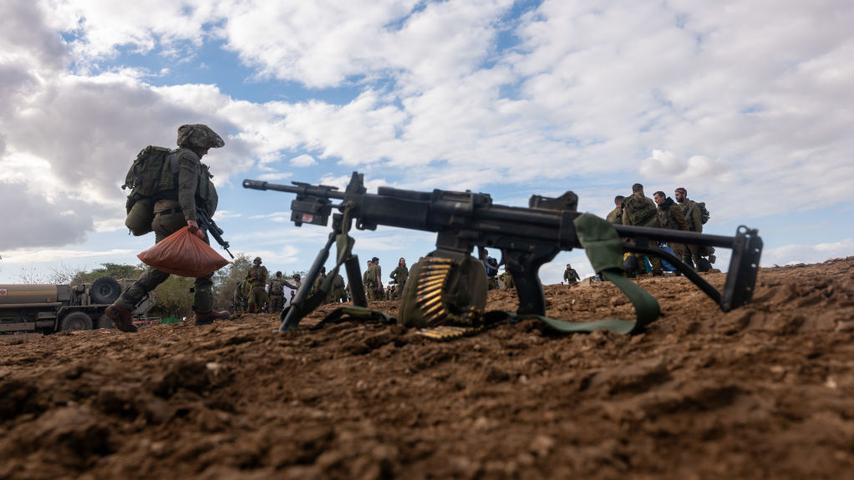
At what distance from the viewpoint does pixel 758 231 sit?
424 centimetres

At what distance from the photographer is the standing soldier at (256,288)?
1950 cm

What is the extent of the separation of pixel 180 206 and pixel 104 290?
14854 mm

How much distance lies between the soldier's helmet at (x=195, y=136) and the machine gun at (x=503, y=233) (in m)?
3.01

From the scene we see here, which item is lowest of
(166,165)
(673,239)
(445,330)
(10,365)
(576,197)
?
(10,365)

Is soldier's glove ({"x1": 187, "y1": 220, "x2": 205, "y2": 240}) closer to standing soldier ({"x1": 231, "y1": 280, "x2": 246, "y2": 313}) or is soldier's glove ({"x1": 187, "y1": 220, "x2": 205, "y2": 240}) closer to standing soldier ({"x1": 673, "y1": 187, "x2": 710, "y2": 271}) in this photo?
standing soldier ({"x1": 673, "y1": 187, "x2": 710, "y2": 271})

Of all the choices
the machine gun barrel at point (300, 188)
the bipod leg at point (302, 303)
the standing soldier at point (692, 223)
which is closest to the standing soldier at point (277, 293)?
the standing soldier at point (692, 223)

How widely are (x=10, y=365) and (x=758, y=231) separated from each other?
6.23m

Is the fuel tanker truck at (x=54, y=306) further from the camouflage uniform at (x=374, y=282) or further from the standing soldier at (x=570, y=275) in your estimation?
the standing soldier at (x=570, y=275)

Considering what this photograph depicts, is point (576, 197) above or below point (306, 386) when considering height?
above

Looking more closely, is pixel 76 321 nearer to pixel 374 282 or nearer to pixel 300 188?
pixel 374 282

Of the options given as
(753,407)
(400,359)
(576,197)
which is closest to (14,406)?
(400,359)

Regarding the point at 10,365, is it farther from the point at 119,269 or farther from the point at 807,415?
the point at 119,269

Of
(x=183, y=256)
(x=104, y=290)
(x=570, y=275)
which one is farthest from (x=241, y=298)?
(x=183, y=256)

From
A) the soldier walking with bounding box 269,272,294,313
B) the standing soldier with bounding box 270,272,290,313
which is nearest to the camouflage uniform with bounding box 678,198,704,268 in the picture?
the soldier walking with bounding box 269,272,294,313
